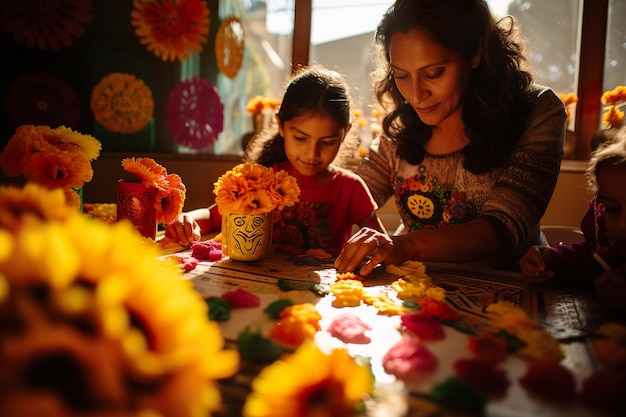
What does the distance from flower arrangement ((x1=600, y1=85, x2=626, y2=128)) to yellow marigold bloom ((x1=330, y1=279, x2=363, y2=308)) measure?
139 cm

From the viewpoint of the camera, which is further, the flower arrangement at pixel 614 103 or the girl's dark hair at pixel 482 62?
the flower arrangement at pixel 614 103

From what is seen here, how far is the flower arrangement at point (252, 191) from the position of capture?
1.04m

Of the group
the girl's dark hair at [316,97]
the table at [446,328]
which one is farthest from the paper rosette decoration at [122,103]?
the table at [446,328]

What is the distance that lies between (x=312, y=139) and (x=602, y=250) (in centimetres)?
78

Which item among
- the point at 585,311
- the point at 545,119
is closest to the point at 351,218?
the point at 545,119

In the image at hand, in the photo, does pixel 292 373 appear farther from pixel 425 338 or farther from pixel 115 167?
pixel 115 167

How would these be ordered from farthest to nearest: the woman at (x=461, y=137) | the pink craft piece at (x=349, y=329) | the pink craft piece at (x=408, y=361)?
the woman at (x=461, y=137)
the pink craft piece at (x=349, y=329)
the pink craft piece at (x=408, y=361)

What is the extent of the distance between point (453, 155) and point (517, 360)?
0.88 m

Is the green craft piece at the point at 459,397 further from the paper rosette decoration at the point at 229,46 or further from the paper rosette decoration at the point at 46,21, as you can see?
the paper rosette decoration at the point at 46,21

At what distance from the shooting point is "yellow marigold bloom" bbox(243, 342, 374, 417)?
43 cm

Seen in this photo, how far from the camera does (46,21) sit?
233cm

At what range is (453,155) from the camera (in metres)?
1.41

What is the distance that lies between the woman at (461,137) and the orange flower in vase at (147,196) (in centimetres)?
45

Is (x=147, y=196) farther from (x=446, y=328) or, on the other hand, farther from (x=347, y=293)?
(x=446, y=328)
